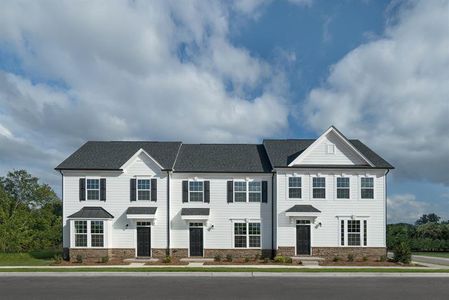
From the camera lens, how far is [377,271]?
70.4 feet

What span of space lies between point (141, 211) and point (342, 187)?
13.7 metres

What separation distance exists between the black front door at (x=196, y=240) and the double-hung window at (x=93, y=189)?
6960mm

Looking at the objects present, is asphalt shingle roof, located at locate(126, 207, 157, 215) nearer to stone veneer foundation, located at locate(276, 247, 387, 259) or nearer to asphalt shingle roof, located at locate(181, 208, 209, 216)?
asphalt shingle roof, located at locate(181, 208, 209, 216)

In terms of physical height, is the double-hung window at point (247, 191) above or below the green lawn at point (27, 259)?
above

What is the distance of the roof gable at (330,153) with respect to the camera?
94.3 ft

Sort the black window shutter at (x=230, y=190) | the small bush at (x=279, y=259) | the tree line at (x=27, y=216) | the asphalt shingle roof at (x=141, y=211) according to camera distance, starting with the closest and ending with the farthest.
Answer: the small bush at (x=279, y=259)
the asphalt shingle roof at (x=141, y=211)
the black window shutter at (x=230, y=190)
the tree line at (x=27, y=216)

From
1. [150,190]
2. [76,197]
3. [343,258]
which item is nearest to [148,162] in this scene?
[150,190]

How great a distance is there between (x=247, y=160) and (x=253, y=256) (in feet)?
22.2

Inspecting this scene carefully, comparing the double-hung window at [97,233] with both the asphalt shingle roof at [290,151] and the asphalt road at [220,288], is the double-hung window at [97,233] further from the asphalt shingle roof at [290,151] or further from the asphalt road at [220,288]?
the asphalt shingle roof at [290,151]

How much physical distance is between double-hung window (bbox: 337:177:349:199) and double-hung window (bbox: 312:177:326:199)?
3.35 feet

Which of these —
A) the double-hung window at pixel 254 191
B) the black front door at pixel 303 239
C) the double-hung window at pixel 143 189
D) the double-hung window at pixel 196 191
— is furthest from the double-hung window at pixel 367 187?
the double-hung window at pixel 143 189

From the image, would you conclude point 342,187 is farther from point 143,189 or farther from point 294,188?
point 143,189

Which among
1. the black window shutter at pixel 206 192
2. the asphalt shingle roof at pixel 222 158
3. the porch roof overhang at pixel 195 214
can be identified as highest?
the asphalt shingle roof at pixel 222 158

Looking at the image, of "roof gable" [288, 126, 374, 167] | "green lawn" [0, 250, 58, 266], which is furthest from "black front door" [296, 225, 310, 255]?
"green lawn" [0, 250, 58, 266]
